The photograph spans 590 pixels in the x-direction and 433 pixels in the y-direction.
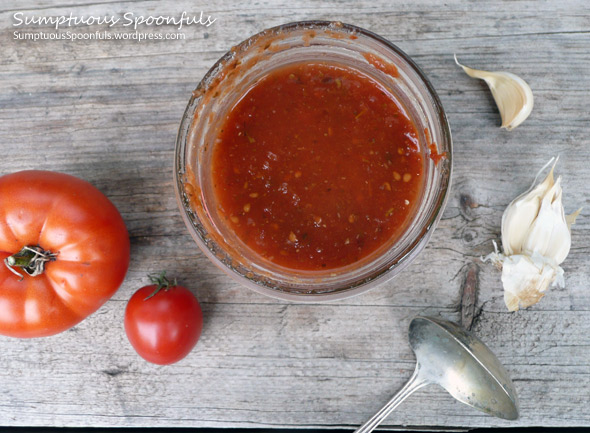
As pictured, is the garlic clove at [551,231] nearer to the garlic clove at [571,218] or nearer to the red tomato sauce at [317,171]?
the garlic clove at [571,218]

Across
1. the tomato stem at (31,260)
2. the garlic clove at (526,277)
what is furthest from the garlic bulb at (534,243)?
the tomato stem at (31,260)

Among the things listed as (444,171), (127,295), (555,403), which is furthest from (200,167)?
(555,403)

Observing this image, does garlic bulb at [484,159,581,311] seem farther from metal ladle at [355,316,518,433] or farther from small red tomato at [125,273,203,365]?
small red tomato at [125,273,203,365]

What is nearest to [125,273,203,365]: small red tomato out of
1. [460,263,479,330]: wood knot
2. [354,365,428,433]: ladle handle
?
[354,365,428,433]: ladle handle

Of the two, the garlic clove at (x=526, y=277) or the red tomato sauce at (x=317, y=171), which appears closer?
the red tomato sauce at (x=317, y=171)

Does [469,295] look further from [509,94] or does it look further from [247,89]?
[247,89]
